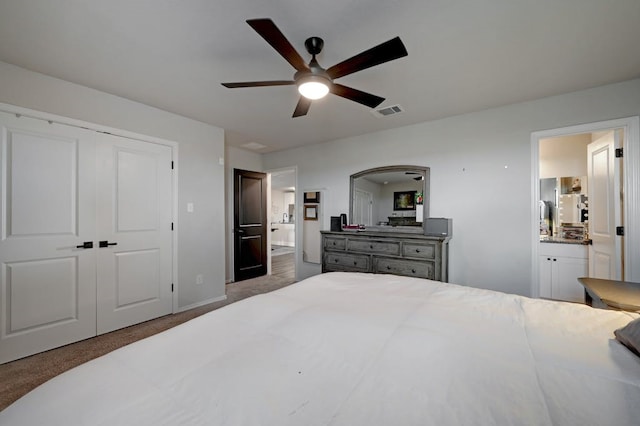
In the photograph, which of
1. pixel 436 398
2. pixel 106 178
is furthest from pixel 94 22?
pixel 436 398

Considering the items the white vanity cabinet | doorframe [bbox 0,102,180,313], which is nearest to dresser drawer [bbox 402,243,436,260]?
the white vanity cabinet

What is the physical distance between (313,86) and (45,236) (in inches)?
109

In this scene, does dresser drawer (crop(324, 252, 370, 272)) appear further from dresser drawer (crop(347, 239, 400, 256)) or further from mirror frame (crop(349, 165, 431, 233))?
mirror frame (crop(349, 165, 431, 233))

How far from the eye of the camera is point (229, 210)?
4652mm

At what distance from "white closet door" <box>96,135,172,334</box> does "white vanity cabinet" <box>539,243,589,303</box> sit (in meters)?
4.64

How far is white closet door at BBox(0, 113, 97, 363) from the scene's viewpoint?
7.09ft

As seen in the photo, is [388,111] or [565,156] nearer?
[388,111]

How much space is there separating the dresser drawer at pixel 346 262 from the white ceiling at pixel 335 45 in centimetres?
202

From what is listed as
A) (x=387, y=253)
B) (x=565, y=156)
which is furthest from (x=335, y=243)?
(x=565, y=156)

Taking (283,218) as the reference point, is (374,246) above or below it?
below

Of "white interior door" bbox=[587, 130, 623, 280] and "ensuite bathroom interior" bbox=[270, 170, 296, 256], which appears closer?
"white interior door" bbox=[587, 130, 623, 280]

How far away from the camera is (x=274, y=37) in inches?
54.3

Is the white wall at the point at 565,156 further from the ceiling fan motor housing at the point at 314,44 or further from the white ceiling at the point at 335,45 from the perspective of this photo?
the ceiling fan motor housing at the point at 314,44

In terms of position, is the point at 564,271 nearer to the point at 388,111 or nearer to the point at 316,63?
the point at 388,111
